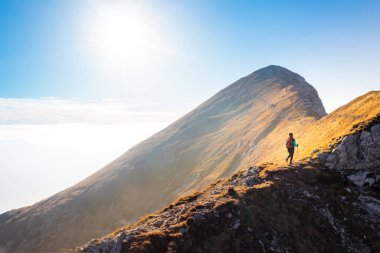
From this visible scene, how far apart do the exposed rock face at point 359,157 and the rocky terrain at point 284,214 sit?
79mm

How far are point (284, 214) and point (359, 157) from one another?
36.1 feet

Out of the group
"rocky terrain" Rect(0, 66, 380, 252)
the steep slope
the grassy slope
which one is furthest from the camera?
the steep slope

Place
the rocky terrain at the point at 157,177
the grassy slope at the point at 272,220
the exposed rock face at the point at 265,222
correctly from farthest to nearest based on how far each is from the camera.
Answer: the rocky terrain at the point at 157,177 < the grassy slope at the point at 272,220 < the exposed rock face at the point at 265,222

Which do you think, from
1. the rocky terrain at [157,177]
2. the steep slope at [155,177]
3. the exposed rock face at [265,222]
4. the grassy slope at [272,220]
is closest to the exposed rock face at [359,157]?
the exposed rock face at [265,222]

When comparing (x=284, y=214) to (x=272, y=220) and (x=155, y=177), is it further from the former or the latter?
(x=155, y=177)

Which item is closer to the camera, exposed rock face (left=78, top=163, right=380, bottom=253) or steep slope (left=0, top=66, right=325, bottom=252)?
exposed rock face (left=78, top=163, right=380, bottom=253)

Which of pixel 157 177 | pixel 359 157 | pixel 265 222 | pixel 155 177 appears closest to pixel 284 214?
pixel 265 222

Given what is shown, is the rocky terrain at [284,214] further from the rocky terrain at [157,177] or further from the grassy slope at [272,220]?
the rocky terrain at [157,177]

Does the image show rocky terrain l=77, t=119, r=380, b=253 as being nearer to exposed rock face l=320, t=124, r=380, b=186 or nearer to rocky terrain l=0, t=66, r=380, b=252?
exposed rock face l=320, t=124, r=380, b=186

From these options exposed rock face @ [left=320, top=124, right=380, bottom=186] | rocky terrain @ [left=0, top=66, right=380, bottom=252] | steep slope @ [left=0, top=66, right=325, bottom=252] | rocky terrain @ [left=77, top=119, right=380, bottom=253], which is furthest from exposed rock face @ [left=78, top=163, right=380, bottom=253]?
steep slope @ [left=0, top=66, right=325, bottom=252]

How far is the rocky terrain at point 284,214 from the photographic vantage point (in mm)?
19031

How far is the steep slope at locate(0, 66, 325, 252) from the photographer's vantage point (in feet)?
360

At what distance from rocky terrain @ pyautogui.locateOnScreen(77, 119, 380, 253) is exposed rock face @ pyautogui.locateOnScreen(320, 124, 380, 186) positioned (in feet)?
0.26

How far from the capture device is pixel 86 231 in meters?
116
